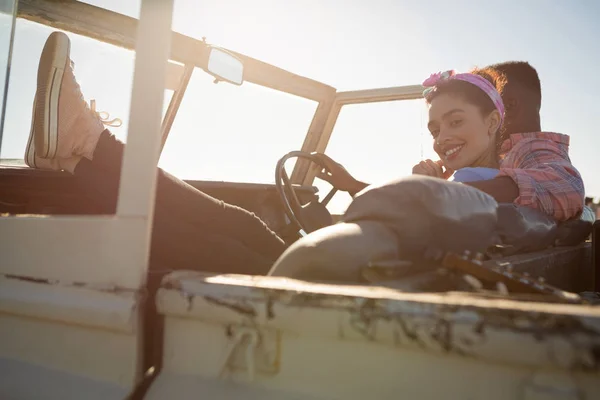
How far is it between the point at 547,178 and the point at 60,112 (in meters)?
1.91

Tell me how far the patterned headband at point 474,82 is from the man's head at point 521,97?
8 centimetres

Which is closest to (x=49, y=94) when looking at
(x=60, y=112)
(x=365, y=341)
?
(x=60, y=112)

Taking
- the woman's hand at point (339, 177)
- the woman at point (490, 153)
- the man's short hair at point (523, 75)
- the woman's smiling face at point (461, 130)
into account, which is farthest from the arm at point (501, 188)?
the man's short hair at point (523, 75)

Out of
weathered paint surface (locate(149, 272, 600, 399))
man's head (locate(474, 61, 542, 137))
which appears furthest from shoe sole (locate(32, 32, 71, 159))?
man's head (locate(474, 61, 542, 137))

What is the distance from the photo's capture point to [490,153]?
2.27m

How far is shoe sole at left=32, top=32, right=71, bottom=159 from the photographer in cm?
164

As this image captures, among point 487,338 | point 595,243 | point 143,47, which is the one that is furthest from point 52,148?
point 595,243

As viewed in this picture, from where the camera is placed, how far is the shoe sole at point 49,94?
1.64 meters

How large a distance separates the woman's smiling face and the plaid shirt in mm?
254

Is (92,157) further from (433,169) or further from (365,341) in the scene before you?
(433,169)

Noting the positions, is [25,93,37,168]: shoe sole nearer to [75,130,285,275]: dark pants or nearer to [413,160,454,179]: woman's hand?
[75,130,285,275]: dark pants

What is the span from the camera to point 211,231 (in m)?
1.26

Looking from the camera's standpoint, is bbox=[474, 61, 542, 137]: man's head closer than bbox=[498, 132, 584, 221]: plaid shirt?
No

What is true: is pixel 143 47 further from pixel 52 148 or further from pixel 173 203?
pixel 52 148
